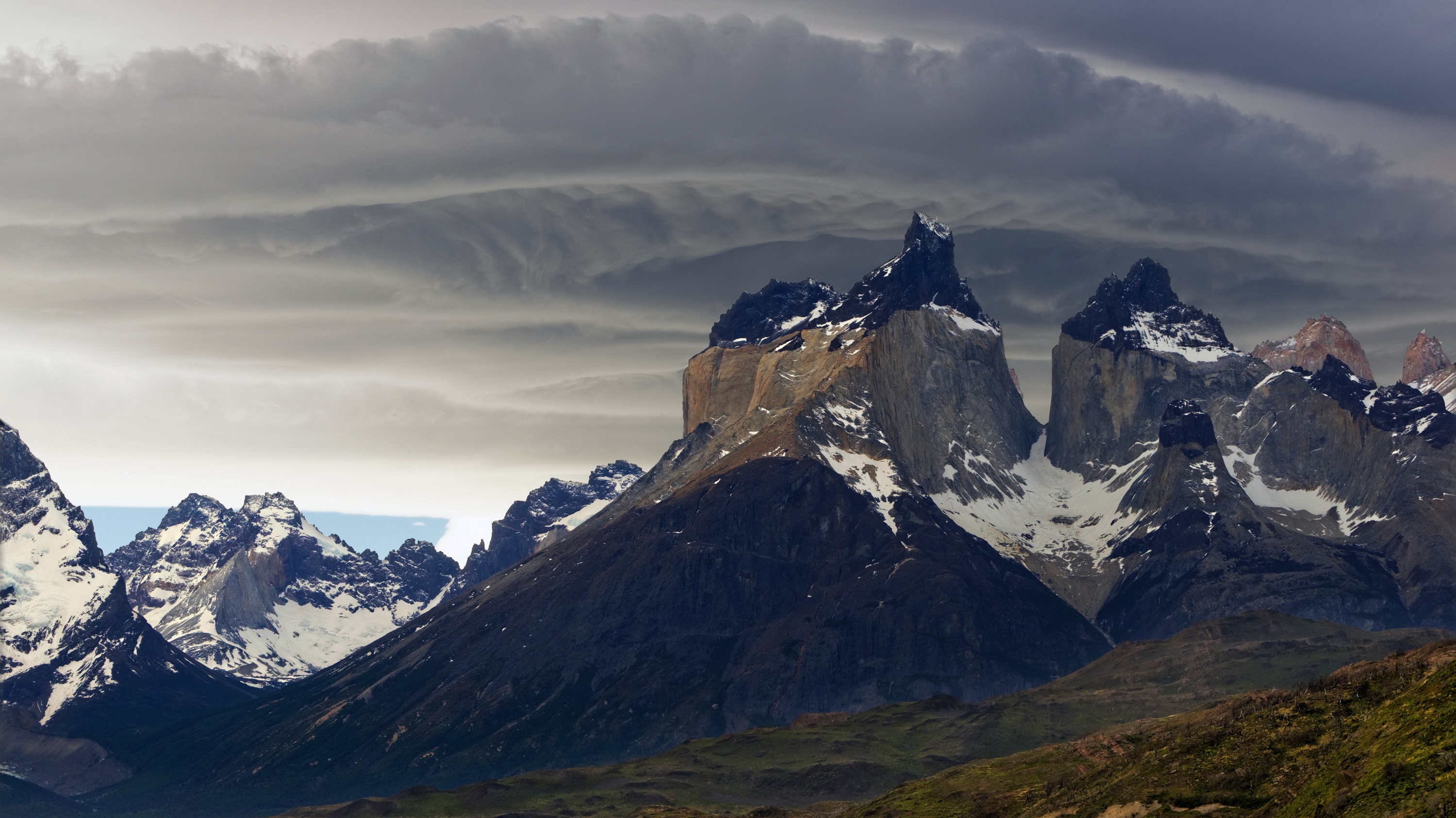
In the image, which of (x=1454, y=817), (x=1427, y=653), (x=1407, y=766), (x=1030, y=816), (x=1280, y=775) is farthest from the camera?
(x=1030, y=816)

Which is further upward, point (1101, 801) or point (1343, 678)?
point (1343, 678)

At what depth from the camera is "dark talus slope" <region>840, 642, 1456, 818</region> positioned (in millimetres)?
120000

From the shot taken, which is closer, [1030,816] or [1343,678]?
[1343,678]

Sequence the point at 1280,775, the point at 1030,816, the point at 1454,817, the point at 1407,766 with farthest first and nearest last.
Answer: the point at 1030,816 → the point at 1280,775 → the point at 1407,766 → the point at 1454,817

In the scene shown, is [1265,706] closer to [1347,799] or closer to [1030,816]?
[1030,816]

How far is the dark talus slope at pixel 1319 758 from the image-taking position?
394 ft

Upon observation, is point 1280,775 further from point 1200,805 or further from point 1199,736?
point 1199,736

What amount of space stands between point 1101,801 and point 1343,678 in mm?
30499

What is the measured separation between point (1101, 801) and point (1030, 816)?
21747mm

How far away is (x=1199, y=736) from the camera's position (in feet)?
609

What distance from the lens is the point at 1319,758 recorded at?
509 ft

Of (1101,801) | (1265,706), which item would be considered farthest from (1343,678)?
(1101,801)

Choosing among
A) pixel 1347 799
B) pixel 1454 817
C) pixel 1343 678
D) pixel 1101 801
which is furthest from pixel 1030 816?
pixel 1454 817

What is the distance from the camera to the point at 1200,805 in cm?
15562
